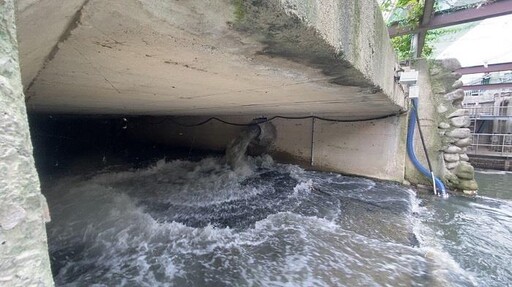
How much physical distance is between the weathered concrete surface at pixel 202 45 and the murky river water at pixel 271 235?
61.2 inches

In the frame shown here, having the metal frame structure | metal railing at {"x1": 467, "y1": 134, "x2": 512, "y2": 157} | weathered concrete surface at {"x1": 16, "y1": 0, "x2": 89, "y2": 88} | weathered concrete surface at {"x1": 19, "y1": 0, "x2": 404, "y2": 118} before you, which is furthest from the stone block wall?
metal railing at {"x1": 467, "y1": 134, "x2": 512, "y2": 157}

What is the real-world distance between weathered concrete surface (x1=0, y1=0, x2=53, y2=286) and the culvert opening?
6.31 feet

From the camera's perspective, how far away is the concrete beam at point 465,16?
5.25 meters

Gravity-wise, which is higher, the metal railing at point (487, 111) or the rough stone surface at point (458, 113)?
the metal railing at point (487, 111)

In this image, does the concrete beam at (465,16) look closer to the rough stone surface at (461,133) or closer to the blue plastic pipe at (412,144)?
the blue plastic pipe at (412,144)

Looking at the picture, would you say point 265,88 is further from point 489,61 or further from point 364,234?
point 489,61

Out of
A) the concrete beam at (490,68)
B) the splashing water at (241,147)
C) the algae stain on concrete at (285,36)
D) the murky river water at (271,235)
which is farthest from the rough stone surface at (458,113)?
the concrete beam at (490,68)

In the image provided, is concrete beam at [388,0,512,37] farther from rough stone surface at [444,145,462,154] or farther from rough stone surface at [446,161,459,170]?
rough stone surface at [446,161,459,170]

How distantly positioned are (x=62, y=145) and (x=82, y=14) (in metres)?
9.25

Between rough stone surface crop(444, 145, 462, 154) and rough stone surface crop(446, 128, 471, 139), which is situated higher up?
rough stone surface crop(446, 128, 471, 139)

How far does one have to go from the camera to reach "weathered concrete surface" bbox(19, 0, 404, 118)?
0.84 meters

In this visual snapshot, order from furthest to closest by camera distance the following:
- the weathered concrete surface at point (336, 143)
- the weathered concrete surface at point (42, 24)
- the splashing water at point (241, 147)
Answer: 1. the splashing water at point (241, 147)
2. the weathered concrete surface at point (336, 143)
3. the weathered concrete surface at point (42, 24)

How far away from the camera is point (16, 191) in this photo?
43 cm

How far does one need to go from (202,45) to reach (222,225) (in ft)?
8.18
